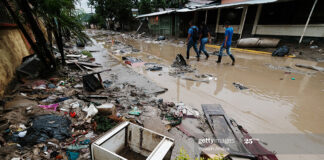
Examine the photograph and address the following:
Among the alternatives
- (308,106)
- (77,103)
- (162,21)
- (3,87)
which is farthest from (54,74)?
(162,21)

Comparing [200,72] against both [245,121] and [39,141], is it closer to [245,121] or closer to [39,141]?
[245,121]

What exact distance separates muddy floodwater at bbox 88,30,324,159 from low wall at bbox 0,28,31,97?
134 inches

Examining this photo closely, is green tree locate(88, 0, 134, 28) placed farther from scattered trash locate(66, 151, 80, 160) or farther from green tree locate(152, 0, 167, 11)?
scattered trash locate(66, 151, 80, 160)

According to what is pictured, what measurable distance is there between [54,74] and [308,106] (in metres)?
6.61

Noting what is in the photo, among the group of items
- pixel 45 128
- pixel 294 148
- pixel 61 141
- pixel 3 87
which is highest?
pixel 3 87

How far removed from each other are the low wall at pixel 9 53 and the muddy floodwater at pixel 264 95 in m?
3.41

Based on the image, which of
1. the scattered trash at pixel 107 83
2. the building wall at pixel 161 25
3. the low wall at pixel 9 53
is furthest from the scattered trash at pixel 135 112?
the building wall at pixel 161 25

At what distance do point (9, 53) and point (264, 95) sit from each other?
6.63m

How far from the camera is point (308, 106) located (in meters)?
3.04

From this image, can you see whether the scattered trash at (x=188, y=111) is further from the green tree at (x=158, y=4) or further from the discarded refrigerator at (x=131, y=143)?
the green tree at (x=158, y=4)

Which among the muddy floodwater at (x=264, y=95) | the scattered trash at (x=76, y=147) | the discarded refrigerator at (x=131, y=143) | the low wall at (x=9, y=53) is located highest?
the low wall at (x=9, y=53)

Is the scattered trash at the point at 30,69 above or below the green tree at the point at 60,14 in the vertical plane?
below

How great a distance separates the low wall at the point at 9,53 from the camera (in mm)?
2962

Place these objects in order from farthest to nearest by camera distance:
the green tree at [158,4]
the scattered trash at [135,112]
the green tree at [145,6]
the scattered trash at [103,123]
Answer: the green tree at [145,6], the green tree at [158,4], the scattered trash at [135,112], the scattered trash at [103,123]
